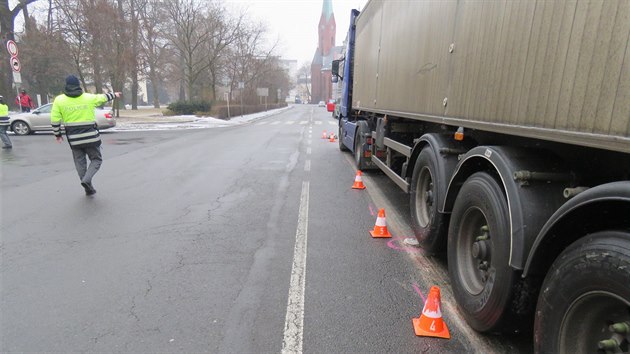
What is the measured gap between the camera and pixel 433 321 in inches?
116

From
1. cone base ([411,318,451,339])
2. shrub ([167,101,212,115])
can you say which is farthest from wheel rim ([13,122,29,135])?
cone base ([411,318,451,339])

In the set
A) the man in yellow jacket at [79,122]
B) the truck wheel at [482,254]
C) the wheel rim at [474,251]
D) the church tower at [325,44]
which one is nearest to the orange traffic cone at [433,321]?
the truck wheel at [482,254]

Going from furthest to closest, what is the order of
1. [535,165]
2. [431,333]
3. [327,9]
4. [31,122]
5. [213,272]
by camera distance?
[327,9], [31,122], [213,272], [431,333], [535,165]

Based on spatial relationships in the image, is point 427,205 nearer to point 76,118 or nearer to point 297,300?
point 297,300

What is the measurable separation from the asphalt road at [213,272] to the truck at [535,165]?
0.61m

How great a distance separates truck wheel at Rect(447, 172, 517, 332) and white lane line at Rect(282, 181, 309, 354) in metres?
1.28

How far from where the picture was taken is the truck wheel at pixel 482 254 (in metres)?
2.60

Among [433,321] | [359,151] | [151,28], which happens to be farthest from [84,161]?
[151,28]

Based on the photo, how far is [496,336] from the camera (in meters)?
2.93

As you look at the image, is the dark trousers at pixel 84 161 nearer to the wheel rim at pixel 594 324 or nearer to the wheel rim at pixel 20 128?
the wheel rim at pixel 594 324

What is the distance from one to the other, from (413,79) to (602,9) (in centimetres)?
313

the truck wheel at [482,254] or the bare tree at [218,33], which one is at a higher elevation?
the bare tree at [218,33]

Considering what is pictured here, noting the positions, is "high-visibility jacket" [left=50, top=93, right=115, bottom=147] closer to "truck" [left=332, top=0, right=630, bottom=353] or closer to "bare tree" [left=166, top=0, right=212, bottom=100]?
"truck" [left=332, top=0, right=630, bottom=353]

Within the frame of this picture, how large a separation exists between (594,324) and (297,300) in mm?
2146
